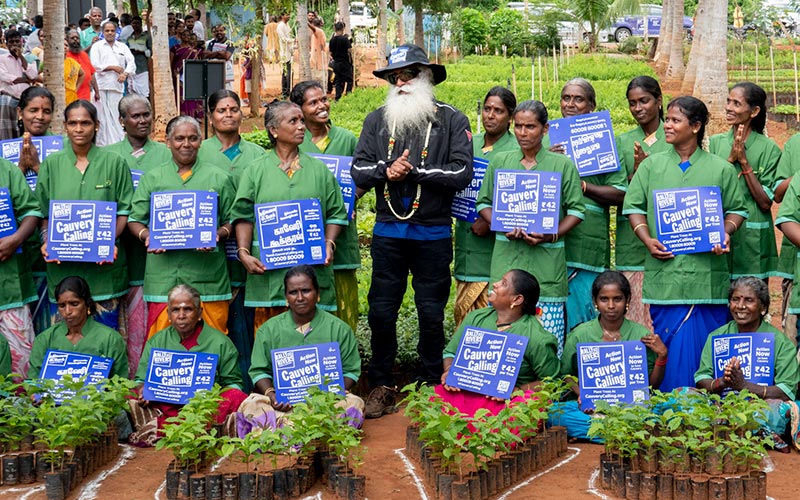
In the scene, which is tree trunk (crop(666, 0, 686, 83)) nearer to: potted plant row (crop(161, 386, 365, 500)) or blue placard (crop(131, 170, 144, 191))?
blue placard (crop(131, 170, 144, 191))

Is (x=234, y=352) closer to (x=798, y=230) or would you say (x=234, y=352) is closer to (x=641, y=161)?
(x=641, y=161)

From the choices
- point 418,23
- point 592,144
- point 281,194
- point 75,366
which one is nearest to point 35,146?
point 75,366

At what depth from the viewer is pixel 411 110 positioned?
825cm

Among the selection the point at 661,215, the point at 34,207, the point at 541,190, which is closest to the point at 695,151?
the point at 661,215

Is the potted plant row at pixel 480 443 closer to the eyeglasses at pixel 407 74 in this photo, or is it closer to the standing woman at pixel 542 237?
the standing woman at pixel 542 237

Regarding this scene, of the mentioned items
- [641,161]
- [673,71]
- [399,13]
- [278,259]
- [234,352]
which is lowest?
[234,352]

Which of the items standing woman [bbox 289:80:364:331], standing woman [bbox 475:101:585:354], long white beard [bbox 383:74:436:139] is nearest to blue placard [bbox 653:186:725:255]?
standing woman [bbox 475:101:585:354]

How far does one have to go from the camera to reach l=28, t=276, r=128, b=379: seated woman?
26.1 feet

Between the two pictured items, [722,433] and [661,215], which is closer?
[722,433]

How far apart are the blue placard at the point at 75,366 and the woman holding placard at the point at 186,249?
1.42 feet

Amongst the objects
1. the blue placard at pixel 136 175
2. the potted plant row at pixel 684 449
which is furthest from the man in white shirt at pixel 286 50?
the potted plant row at pixel 684 449

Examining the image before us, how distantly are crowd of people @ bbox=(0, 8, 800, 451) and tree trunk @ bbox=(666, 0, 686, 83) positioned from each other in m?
22.9

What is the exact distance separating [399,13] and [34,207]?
2922cm

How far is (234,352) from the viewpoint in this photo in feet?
26.2
